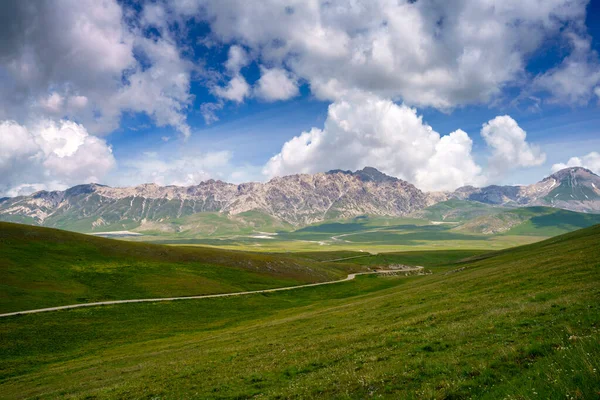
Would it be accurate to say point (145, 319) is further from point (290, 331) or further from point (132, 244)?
point (132, 244)

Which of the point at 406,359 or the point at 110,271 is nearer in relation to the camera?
the point at 406,359

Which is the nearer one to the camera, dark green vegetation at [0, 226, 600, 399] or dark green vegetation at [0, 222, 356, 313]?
dark green vegetation at [0, 226, 600, 399]

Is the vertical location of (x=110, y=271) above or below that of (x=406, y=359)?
below

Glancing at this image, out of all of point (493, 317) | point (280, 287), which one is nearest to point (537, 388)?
point (493, 317)

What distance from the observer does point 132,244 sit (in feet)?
454

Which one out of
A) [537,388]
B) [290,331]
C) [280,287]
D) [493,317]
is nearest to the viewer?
[537,388]

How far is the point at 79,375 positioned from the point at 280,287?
9114 cm

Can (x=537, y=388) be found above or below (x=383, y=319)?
above

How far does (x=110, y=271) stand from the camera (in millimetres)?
106062

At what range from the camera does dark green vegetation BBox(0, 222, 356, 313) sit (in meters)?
82.8

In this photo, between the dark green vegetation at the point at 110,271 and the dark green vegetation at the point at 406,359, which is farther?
the dark green vegetation at the point at 110,271

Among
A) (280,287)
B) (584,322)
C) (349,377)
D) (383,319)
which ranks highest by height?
(584,322)

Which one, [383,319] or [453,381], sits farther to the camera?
[383,319]

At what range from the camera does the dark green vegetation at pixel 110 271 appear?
82.8m
